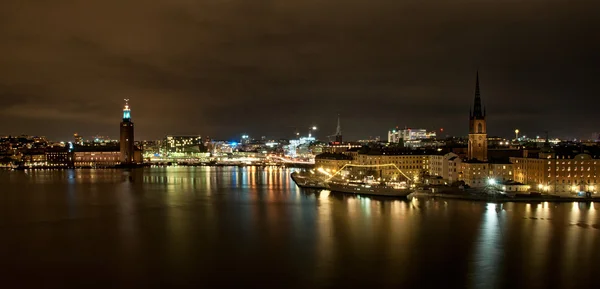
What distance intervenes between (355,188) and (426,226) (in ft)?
21.8

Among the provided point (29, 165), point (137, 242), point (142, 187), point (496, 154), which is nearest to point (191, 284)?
point (137, 242)

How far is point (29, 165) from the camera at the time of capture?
3838 cm

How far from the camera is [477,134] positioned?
1870 cm

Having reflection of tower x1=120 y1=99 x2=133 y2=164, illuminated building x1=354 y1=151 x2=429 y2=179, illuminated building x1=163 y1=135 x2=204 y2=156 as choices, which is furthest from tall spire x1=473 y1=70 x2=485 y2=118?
illuminated building x1=163 y1=135 x2=204 y2=156

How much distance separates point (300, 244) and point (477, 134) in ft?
38.3

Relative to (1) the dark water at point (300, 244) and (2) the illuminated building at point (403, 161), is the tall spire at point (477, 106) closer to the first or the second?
(2) the illuminated building at point (403, 161)

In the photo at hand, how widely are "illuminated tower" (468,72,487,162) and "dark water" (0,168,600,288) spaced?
5547mm

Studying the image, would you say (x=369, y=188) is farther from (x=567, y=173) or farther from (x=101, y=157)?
(x=101, y=157)

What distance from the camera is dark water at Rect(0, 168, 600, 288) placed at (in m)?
7.06

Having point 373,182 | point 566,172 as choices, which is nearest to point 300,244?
point 373,182

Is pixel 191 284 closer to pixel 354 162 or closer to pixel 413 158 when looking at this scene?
pixel 413 158

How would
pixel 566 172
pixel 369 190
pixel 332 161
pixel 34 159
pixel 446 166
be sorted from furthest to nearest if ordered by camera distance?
1. pixel 34 159
2. pixel 332 161
3. pixel 446 166
4. pixel 369 190
5. pixel 566 172

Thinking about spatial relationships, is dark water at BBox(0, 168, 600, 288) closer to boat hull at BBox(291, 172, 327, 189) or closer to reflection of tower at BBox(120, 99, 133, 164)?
boat hull at BBox(291, 172, 327, 189)

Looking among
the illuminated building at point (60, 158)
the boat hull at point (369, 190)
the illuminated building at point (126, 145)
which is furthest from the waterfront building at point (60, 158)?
the boat hull at point (369, 190)
